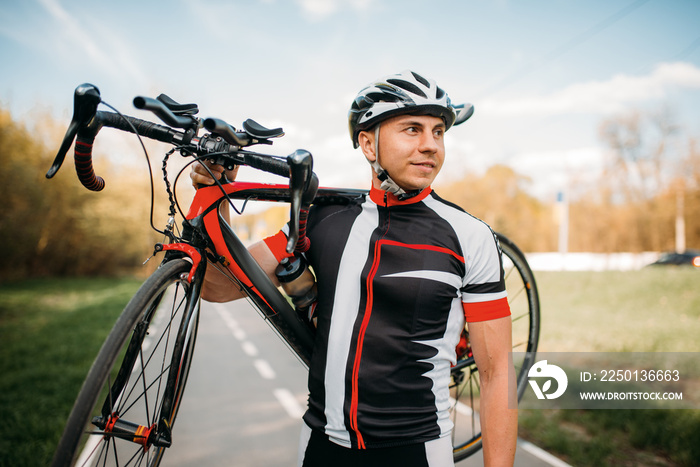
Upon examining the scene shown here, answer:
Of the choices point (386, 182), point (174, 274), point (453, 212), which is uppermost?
point (386, 182)

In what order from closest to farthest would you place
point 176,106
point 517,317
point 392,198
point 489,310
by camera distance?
point 176,106 → point 489,310 → point 392,198 → point 517,317

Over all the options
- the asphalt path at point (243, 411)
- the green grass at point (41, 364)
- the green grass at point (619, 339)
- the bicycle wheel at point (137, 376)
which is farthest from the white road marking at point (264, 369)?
the bicycle wheel at point (137, 376)

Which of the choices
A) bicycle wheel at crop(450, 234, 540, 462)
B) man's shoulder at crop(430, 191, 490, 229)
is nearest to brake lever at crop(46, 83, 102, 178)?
man's shoulder at crop(430, 191, 490, 229)

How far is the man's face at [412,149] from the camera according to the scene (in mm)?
1688

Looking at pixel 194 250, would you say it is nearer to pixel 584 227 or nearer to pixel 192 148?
pixel 192 148

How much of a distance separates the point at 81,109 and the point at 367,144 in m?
1.09

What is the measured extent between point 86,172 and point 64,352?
692 centimetres

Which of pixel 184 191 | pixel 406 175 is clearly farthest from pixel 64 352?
pixel 184 191


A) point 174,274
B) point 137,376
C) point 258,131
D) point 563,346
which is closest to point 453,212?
point 258,131

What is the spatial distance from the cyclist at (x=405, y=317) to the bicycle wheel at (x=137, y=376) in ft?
1.63

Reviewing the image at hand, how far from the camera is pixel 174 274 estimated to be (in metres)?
1.46

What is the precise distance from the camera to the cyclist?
154 cm

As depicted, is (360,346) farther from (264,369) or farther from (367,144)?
(264,369)

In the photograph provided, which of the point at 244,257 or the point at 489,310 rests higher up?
the point at 244,257
